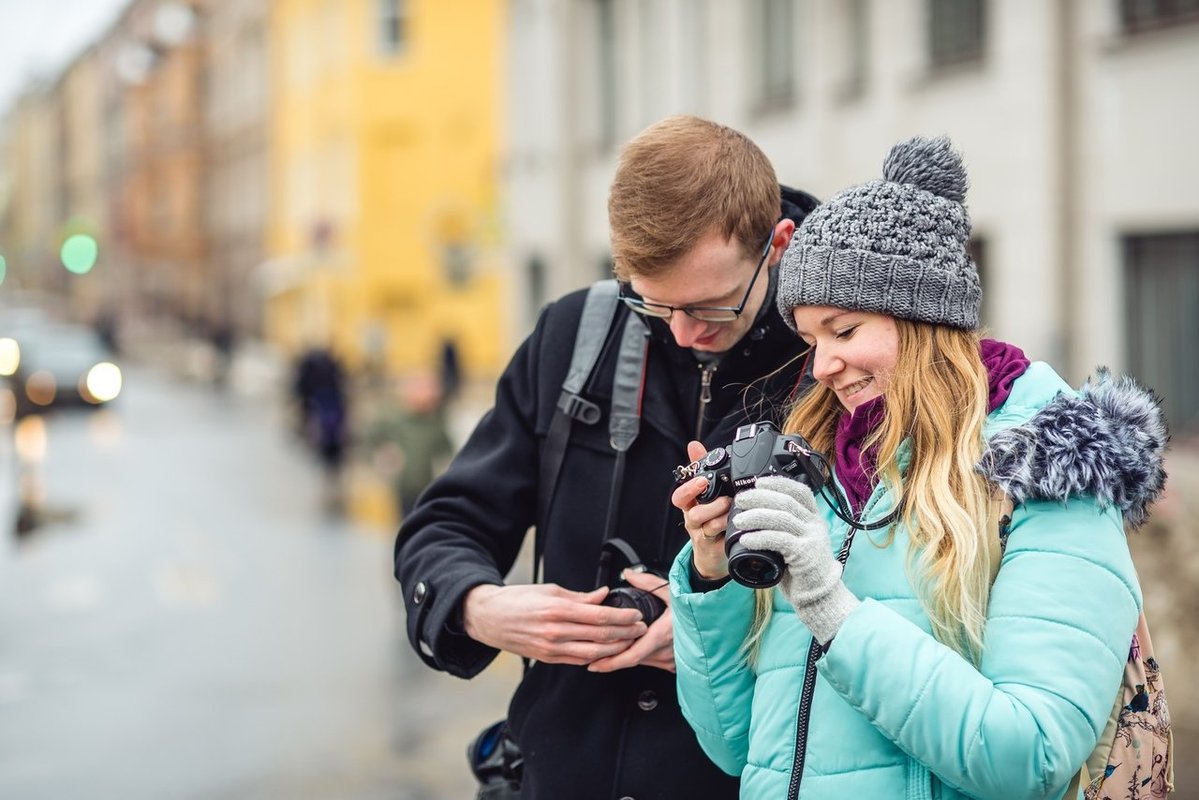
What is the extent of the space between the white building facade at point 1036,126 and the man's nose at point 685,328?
341 inches

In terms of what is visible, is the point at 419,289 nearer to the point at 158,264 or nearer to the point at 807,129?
the point at 807,129

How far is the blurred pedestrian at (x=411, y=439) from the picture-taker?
1177 centimetres

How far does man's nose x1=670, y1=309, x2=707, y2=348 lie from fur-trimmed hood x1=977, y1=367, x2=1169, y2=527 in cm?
69

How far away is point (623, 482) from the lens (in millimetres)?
2889

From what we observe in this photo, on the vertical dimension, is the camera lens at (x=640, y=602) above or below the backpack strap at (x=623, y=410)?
below

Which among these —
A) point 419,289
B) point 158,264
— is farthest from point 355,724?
point 158,264

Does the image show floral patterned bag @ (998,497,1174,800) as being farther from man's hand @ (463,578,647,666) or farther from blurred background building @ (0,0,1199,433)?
blurred background building @ (0,0,1199,433)

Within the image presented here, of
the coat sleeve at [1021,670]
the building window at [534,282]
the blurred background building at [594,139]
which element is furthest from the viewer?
the building window at [534,282]

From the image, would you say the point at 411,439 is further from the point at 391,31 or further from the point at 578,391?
the point at 391,31

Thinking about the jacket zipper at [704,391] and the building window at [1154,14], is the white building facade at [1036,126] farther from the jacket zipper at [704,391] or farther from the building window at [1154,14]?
the jacket zipper at [704,391]

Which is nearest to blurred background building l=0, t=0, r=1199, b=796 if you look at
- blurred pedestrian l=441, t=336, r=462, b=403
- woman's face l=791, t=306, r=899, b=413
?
blurred pedestrian l=441, t=336, r=462, b=403

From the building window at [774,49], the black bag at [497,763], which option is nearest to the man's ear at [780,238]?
the black bag at [497,763]

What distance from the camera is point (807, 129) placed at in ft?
54.3

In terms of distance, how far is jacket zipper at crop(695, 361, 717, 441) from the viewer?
2.82 meters
